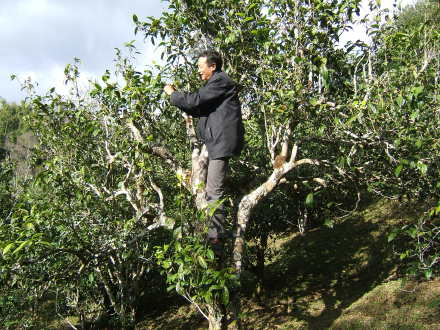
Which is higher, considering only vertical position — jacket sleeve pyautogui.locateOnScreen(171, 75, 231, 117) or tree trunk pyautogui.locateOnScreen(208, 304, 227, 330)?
jacket sleeve pyautogui.locateOnScreen(171, 75, 231, 117)

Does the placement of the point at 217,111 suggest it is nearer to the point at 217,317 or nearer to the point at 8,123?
the point at 217,317

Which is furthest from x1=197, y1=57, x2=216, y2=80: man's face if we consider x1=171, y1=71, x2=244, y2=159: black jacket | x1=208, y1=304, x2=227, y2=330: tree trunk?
x1=208, y1=304, x2=227, y2=330: tree trunk

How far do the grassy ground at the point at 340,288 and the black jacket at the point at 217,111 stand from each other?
300 centimetres

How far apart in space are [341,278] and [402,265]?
1.32m

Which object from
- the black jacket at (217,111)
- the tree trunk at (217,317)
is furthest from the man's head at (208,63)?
the tree trunk at (217,317)

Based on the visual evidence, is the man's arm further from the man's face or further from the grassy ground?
the grassy ground

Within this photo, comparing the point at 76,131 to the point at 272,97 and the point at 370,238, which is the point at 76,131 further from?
the point at 370,238

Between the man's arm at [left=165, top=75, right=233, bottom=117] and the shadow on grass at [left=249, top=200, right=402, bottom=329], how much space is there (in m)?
4.64

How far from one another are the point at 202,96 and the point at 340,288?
20.5ft

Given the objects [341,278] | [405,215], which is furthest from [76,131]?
[405,215]

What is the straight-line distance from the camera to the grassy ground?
19.4ft

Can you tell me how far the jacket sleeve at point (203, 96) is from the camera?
325cm

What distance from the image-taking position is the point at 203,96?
128 inches

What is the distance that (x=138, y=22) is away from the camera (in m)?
4.32
